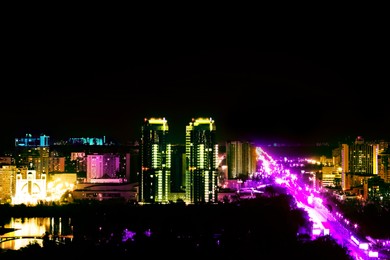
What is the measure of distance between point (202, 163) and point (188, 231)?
261 cm

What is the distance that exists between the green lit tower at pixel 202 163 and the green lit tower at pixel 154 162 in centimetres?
37

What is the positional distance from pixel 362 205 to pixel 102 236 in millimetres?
4500

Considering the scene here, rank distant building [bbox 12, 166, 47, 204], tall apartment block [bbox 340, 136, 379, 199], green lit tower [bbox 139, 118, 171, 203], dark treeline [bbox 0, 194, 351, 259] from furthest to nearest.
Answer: tall apartment block [bbox 340, 136, 379, 199] < distant building [bbox 12, 166, 47, 204] < green lit tower [bbox 139, 118, 171, 203] < dark treeline [bbox 0, 194, 351, 259]

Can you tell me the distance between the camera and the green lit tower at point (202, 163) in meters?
10.5

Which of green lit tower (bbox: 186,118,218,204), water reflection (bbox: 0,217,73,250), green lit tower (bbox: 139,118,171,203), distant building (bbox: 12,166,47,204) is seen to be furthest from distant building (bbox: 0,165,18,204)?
green lit tower (bbox: 186,118,218,204)

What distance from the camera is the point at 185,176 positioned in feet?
36.7

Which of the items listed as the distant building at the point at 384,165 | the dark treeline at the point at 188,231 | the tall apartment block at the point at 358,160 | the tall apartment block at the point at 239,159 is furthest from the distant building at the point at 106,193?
the distant building at the point at 384,165

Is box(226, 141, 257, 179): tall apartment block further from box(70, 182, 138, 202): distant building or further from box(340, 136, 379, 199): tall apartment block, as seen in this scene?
box(70, 182, 138, 202): distant building

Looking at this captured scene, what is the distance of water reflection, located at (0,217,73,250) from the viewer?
7402 millimetres

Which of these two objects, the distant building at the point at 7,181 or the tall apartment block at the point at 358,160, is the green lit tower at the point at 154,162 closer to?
the distant building at the point at 7,181

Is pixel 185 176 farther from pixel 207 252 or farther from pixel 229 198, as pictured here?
pixel 207 252

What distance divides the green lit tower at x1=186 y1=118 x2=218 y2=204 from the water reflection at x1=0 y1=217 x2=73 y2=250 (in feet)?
7.23

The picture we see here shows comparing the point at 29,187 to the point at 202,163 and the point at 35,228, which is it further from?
the point at 202,163

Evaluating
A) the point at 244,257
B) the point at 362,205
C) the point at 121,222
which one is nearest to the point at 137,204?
the point at 121,222
